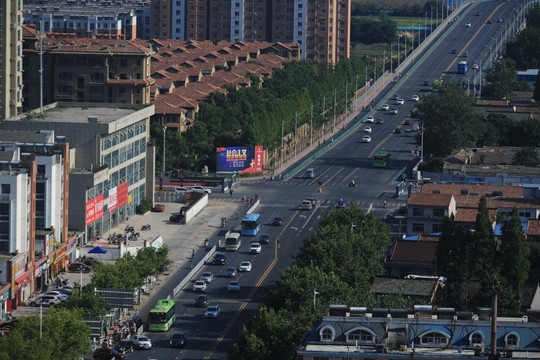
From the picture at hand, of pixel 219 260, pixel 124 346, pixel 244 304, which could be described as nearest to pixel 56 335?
pixel 124 346

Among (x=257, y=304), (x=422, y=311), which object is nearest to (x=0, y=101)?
(x=257, y=304)

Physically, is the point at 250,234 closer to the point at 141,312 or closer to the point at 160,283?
the point at 160,283

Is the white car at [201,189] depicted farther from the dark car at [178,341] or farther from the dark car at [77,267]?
the dark car at [178,341]

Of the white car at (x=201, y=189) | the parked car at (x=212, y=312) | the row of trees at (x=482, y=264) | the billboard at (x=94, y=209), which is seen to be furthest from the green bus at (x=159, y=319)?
the white car at (x=201, y=189)

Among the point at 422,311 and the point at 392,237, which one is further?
the point at 392,237

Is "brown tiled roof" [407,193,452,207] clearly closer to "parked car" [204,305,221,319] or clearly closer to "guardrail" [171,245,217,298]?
"guardrail" [171,245,217,298]

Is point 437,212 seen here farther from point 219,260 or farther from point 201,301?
point 201,301
